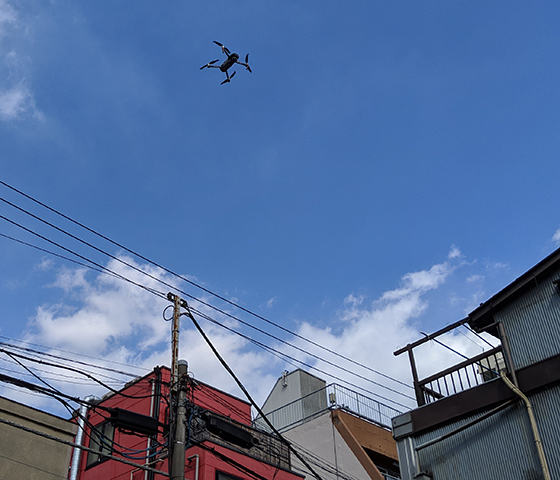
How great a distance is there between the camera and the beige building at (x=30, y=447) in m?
19.3

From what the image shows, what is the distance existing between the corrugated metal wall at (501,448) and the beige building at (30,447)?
1150 centimetres

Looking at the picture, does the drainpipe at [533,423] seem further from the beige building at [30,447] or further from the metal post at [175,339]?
the beige building at [30,447]

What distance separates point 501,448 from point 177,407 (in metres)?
7.64

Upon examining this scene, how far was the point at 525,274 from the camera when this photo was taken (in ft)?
54.2

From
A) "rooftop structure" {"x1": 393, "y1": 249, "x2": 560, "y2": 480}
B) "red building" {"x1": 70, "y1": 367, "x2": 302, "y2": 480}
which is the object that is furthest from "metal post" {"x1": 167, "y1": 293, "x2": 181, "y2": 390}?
"rooftop structure" {"x1": 393, "y1": 249, "x2": 560, "y2": 480}

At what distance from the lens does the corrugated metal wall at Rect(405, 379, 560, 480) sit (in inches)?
561

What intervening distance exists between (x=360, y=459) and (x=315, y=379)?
887 centimetres

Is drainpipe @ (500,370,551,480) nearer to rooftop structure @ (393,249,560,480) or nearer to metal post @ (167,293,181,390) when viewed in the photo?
rooftop structure @ (393,249,560,480)

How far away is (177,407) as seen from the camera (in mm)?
13812

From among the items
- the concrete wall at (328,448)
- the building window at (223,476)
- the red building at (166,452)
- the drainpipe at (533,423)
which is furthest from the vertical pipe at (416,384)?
the concrete wall at (328,448)

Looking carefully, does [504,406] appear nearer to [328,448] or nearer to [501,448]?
[501,448]

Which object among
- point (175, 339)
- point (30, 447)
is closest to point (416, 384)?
point (175, 339)

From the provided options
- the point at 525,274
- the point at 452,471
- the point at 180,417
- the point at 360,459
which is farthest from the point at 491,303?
the point at 360,459

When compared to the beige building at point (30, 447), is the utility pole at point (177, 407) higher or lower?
lower
